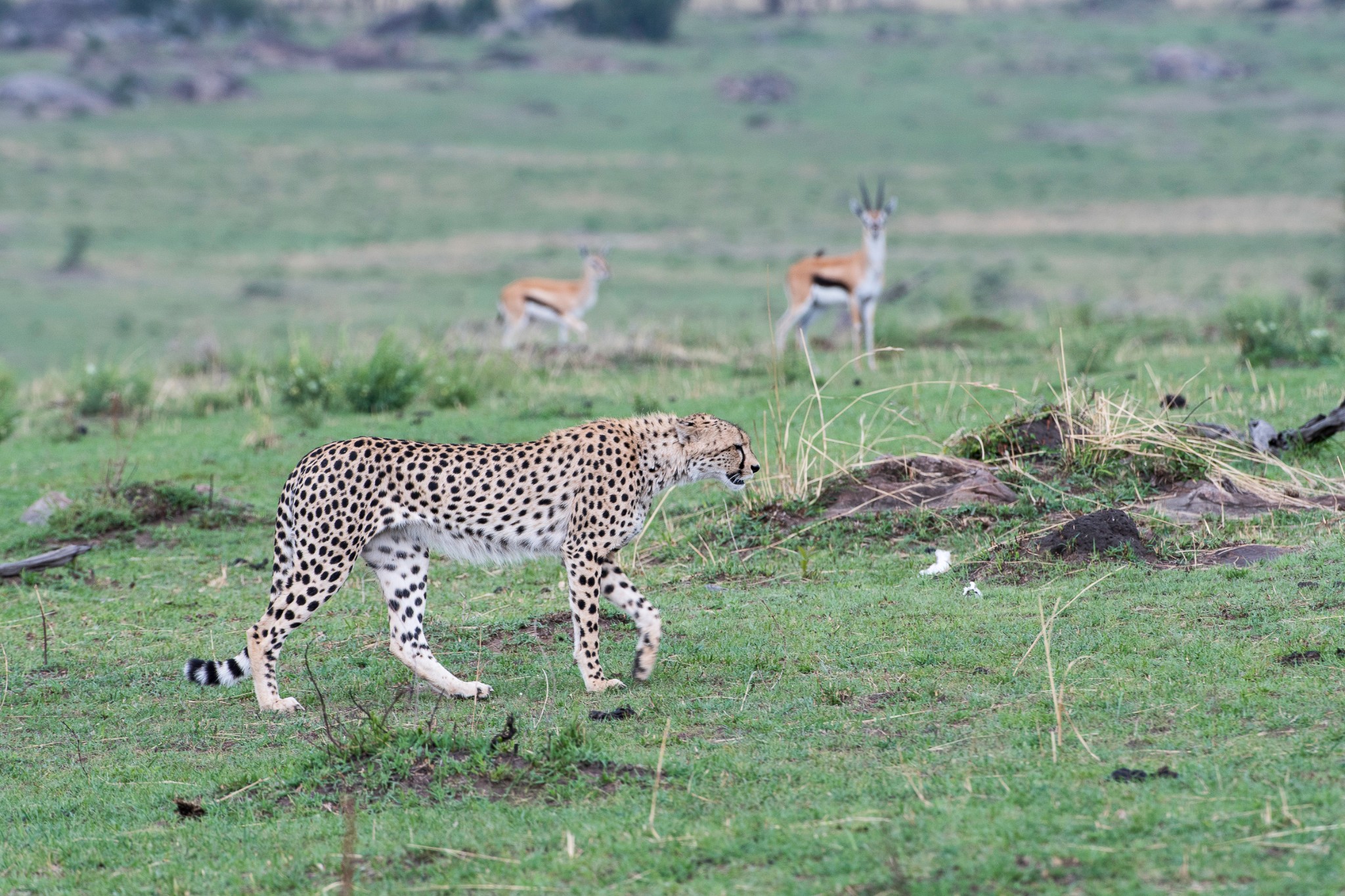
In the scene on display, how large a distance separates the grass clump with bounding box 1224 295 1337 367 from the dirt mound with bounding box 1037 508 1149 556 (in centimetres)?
711

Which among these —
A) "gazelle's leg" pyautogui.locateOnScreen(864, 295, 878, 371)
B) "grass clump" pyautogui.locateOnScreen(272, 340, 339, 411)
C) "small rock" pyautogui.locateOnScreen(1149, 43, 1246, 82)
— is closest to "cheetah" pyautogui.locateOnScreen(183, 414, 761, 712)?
"grass clump" pyautogui.locateOnScreen(272, 340, 339, 411)

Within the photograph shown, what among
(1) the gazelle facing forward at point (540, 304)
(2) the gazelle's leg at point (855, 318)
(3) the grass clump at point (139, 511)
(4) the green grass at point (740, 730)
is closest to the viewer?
(4) the green grass at point (740, 730)

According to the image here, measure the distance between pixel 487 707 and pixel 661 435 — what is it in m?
1.61

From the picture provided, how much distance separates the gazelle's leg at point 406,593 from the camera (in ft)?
23.9

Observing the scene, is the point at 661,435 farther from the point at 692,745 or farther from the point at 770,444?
the point at 770,444

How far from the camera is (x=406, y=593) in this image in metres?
7.44

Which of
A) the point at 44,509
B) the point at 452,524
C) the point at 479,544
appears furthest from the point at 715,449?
the point at 44,509

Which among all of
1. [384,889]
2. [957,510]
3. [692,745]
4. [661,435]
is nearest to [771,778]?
[692,745]

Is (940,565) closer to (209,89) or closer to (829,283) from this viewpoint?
(829,283)

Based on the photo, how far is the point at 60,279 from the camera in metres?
35.6

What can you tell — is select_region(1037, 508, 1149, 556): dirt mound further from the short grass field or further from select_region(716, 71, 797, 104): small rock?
select_region(716, 71, 797, 104): small rock

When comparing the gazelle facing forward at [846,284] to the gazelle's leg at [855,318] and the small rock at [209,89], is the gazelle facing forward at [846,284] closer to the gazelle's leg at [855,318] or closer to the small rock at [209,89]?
the gazelle's leg at [855,318]

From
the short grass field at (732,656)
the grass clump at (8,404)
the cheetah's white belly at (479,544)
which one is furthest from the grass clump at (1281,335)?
the grass clump at (8,404)

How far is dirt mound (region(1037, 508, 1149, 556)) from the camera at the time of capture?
8.54 m
